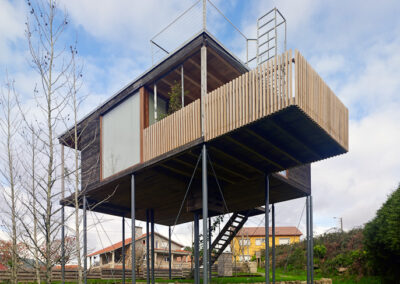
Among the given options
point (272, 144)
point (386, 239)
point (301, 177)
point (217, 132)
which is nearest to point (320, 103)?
point (272, 144)

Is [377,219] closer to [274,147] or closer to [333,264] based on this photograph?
[274,147]

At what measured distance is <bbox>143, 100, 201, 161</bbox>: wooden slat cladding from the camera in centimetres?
1039

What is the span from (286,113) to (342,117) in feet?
A: 9.70

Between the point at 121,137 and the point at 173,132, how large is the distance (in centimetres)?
315

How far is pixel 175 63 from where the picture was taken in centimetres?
1149

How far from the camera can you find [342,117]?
10.7 metres

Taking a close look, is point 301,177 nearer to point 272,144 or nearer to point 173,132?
point 272,144

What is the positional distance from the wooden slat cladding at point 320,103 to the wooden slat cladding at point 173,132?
2934 millimetres

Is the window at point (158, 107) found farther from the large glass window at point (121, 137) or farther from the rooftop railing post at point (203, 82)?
the rooftop railing post at point (203, 82)

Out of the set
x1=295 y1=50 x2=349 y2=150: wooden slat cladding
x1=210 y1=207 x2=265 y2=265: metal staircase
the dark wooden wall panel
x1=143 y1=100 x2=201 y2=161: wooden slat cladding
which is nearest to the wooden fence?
x1=210 y1=207 x2=265 y2=265: metal staircase

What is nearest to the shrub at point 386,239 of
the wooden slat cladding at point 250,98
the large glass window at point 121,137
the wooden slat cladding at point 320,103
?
the wooden slat cladding at point 320,103

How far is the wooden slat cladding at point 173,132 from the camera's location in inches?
409

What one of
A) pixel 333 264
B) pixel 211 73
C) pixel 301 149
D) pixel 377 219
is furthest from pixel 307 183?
pixel 333 264

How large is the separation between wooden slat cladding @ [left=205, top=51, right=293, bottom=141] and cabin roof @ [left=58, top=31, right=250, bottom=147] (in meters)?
1.61
